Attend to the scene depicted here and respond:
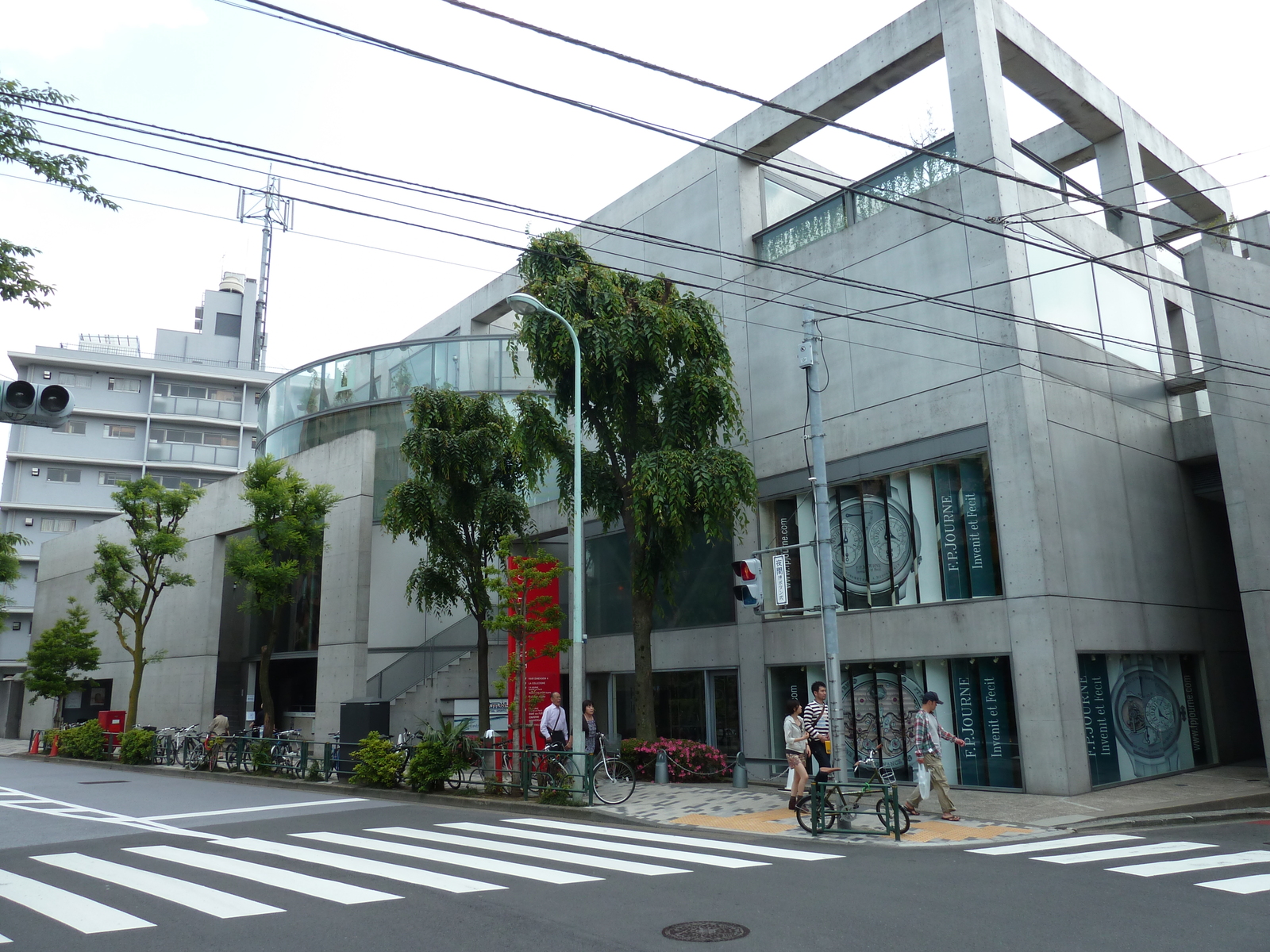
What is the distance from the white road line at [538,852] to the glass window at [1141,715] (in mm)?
9430

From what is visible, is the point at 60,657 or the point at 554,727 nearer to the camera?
the point at 554,727

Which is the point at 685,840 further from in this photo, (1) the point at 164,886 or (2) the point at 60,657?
(2) the point at 60,657

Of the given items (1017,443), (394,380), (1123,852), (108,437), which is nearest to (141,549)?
(394,380)

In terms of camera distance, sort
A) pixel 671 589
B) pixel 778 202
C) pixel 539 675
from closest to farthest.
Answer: pixel 671 589 < pixel 539 675 < pixel 778 202

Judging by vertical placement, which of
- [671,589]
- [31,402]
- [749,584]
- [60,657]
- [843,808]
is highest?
[31,402]

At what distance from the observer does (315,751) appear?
2652 centimetres

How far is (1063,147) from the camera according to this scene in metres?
24.4

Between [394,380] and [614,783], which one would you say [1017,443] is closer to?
[614,783]

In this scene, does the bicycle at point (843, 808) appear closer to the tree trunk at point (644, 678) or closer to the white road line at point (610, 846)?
the white road line at point (610, 846)

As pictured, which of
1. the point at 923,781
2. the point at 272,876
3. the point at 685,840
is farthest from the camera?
the point at 923,781

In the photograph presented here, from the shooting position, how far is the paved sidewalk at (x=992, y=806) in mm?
12555

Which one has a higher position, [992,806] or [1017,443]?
[1017,443]

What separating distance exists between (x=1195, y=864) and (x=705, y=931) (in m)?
5.82

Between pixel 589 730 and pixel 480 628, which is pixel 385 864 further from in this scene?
pixel 480 628
